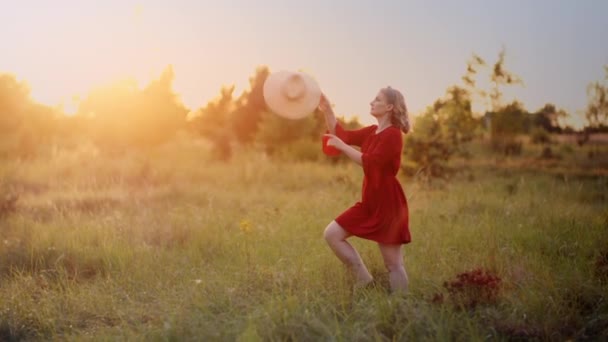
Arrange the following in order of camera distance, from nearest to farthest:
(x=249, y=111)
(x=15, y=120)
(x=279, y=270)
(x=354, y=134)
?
(x=354, y=134)
(x=279, y=270)
(x=15, y=120)
(x=249, y=111)

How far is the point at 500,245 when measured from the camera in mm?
7891

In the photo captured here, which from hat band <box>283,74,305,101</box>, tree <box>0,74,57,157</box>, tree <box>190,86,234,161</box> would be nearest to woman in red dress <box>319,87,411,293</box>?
hat band <box>283,74,305,101</box>

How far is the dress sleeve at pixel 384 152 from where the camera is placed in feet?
18.3

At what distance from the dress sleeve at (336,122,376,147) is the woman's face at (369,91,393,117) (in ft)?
1.07

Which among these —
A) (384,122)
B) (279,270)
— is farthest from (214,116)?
(384,122)

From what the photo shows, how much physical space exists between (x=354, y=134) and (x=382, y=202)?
79 cm

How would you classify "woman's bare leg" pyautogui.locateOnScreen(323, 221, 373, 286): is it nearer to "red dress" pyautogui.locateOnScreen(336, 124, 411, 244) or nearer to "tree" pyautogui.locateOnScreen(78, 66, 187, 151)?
"red dress" pyautogui.locateOnScreen(336, 124, 411, 244)

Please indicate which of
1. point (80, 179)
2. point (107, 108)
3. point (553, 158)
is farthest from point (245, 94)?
point (80, 179)

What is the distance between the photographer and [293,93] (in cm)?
598

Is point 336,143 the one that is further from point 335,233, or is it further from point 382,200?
point 335,233

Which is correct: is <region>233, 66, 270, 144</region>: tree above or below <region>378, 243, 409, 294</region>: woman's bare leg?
above

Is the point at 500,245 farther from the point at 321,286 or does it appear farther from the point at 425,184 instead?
the point at 425,184

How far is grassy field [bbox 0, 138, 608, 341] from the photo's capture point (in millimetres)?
5000

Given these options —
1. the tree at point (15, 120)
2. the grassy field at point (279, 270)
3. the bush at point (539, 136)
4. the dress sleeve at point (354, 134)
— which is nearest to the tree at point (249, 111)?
the tree at point (15, 120)
